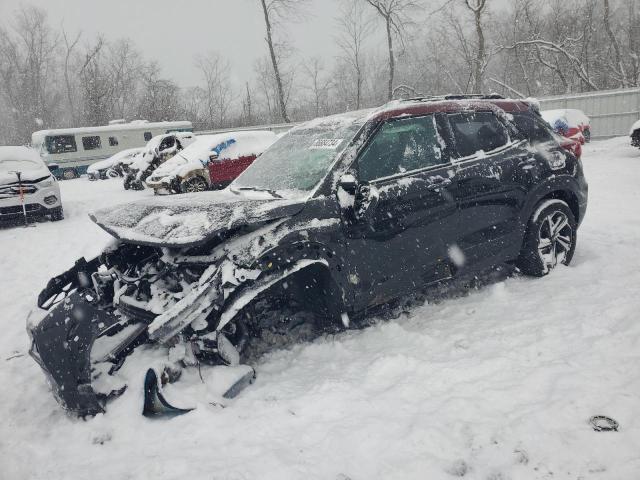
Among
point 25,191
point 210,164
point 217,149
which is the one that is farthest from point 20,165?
point 217,149

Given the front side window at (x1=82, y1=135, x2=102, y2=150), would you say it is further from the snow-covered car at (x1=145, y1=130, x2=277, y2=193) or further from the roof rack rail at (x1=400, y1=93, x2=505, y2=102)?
the roof rack rail at (x1=400, y1=93, x2=505, y2=102)

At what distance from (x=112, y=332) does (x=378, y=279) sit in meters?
1.89

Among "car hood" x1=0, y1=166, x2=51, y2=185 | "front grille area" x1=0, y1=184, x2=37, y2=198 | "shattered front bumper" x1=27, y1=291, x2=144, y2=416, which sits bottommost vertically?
"shattered front bumper" x1=27, y1=291, x2=144, y2=416

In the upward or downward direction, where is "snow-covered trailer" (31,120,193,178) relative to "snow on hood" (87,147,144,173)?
upward

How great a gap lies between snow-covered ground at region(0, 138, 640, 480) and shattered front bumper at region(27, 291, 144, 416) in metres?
0.15

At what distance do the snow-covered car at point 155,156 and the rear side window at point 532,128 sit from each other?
12318 mm

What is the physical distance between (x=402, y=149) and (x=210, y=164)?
9018 millimetres

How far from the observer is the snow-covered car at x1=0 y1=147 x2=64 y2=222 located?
9.29 m

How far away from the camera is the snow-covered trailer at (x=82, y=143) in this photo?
2312 cm

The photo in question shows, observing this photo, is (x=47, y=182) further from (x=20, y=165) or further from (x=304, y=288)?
(x=304, y=288)

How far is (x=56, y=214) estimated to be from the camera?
32.9ft

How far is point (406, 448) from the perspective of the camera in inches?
92.0

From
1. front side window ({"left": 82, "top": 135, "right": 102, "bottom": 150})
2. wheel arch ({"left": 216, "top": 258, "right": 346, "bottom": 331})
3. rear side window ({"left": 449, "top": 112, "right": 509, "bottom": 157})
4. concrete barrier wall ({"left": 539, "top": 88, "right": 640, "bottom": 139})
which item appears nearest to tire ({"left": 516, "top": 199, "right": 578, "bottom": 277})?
rear side window ({"left": 449, "top": 112, "right": 509, "bottom": 157})

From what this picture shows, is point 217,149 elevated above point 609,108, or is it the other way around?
point 609,108
